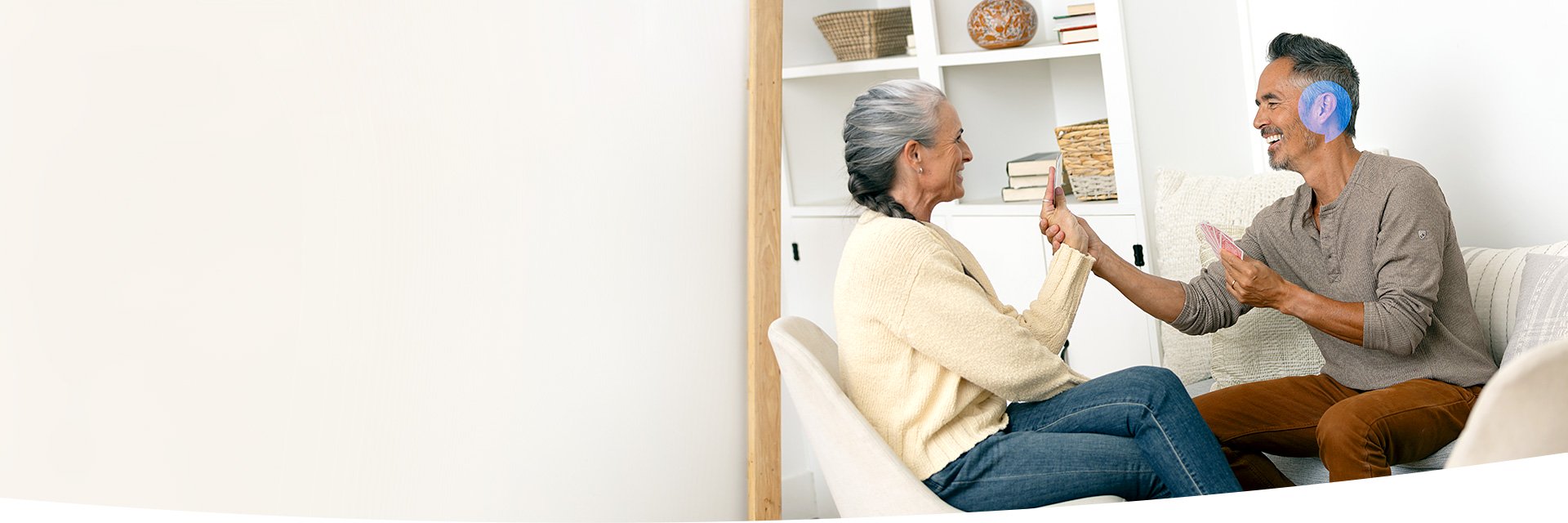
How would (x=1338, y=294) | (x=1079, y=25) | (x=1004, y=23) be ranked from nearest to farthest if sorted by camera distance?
(x=1338, y=294), (x=1079, y=25), (x=1004, y=23)

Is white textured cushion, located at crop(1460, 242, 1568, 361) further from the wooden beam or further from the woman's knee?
the wooden beam

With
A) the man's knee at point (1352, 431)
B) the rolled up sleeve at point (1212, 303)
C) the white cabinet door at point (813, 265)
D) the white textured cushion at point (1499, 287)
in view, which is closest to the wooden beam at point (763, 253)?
the white cabinet door at point (813, 265)

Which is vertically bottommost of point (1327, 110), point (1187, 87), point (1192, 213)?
point (1192, 213)

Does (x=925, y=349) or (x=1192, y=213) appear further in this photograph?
(x=1192, y=213)

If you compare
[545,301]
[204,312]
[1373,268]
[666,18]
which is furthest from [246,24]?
[1373,268]

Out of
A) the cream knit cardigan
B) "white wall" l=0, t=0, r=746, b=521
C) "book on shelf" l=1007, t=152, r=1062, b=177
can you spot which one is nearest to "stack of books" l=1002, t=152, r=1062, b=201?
"book on shelf" l=1007, t=152, r=1062, b=177

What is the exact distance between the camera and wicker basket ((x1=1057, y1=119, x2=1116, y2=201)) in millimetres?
2836

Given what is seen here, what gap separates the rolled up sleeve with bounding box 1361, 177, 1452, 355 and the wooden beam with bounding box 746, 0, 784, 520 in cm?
128

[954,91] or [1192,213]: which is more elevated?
[954,91]

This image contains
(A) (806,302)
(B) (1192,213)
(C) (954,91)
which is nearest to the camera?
(B) (1192,213)

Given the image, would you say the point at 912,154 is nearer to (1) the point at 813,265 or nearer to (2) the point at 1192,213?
(2) the point at 1192,213

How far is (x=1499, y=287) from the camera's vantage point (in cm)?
199

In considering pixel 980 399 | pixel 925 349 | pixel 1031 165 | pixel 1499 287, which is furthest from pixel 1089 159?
pixel 925 349

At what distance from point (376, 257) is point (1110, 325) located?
1.82 meters
